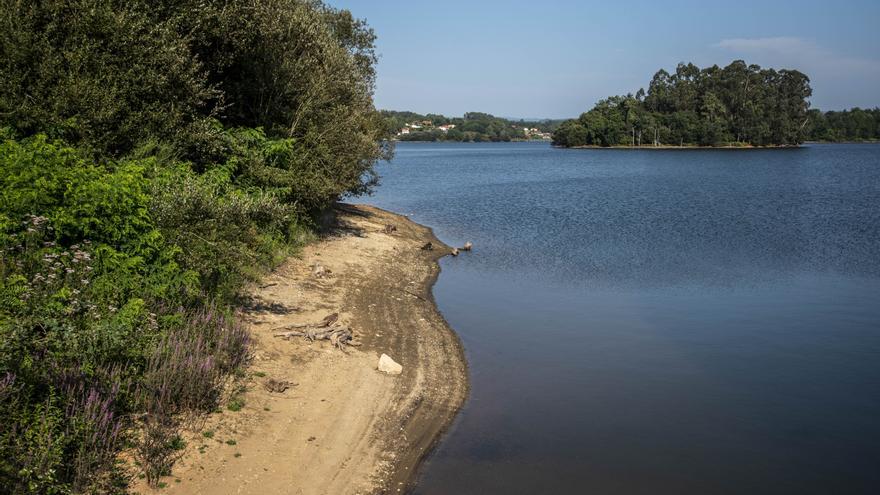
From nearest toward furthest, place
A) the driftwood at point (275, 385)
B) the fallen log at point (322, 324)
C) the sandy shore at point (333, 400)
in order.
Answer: the sandy shore at point (333, 400), the driftwood at point (275, 385), the fallen log at point (322, 324)

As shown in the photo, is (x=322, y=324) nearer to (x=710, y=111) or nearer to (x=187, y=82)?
(x=187, y=82)

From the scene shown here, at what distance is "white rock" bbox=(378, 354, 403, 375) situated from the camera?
15.7 meters

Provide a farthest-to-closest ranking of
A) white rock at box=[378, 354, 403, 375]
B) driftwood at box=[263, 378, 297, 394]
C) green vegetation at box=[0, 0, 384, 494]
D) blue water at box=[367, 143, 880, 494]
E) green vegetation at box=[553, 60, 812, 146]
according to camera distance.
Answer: green vegetation at box=[553, 60, 812, 146] < white rock at box=[378, 354, 403, 375] < driftwood at box=[263, 378, 297, 394] < blue water at box=[367, 143, 880, 494] < green vegetation at box=[0, 0, 384, 494]

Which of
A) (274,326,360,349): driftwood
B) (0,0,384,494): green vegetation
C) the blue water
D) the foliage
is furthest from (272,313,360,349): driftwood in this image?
the foliage

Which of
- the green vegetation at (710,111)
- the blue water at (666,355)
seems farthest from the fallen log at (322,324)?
the green vegetation at (710,111)

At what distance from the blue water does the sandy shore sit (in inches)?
30.5

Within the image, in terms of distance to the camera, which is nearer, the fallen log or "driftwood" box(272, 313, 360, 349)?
"driftwood" box(272, 313, 360, 349)

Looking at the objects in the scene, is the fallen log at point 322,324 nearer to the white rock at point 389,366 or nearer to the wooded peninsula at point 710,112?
the white rock at point 389,366

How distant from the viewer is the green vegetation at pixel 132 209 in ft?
29.2

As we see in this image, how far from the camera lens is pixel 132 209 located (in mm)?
12383

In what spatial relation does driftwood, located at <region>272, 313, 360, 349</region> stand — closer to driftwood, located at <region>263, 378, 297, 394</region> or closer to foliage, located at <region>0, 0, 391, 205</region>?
driftwood, located at <region>263, 378, 297, 394</region>

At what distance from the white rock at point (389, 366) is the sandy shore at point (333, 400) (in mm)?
194

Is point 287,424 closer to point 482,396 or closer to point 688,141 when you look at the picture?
point 482,396

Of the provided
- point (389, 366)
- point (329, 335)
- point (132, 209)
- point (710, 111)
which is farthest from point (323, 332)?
point (710, 111)
